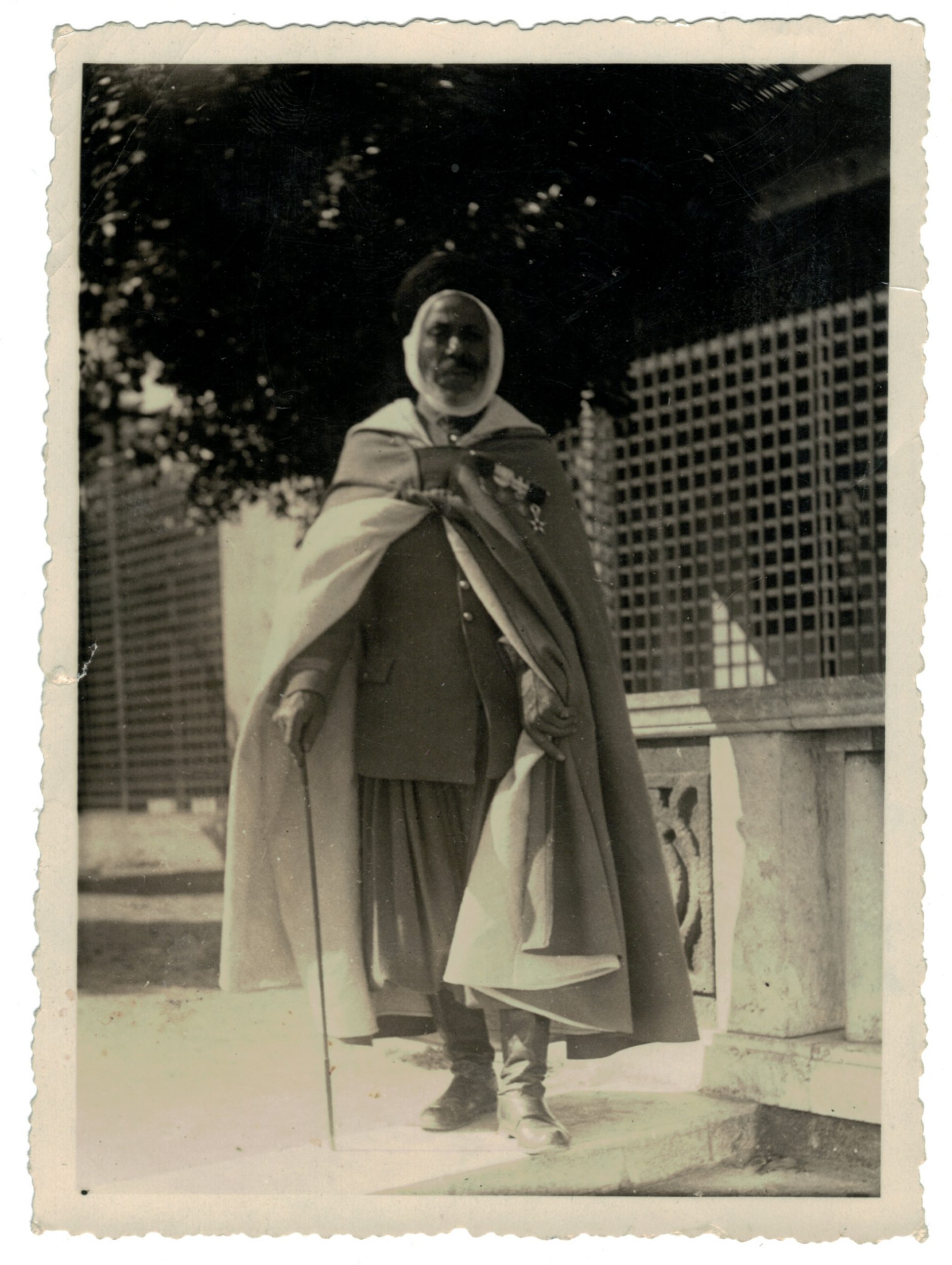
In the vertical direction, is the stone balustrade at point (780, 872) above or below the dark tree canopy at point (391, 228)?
below

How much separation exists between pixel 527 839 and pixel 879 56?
2.86 meters

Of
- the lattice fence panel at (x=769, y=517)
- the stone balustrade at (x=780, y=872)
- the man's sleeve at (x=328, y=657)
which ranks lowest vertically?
the stone balustrade at (x=780, y=872)

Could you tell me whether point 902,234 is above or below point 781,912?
above

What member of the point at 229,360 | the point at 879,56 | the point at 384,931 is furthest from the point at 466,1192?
the point at 879,56

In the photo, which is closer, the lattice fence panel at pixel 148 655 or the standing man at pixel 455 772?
the standing man at pixel 455 772

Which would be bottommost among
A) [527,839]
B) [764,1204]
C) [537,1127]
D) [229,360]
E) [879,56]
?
[764,1204]

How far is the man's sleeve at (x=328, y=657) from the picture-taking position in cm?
386

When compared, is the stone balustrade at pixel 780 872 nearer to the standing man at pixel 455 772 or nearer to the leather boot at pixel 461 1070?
the standing man at pixel 455 772

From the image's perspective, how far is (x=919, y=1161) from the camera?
390 centimetres

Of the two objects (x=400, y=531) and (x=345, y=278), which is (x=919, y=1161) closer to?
(x=400, y=531)

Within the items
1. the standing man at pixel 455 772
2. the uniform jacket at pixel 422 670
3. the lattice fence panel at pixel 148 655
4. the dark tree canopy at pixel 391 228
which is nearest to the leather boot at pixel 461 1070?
the standing man at pixel 455 772

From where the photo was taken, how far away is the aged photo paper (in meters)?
A: 3.85

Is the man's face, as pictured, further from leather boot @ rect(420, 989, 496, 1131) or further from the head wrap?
leather boot @ rect(420, 989, 496, 1131)

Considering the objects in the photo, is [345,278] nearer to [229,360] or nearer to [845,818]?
[229,360]
